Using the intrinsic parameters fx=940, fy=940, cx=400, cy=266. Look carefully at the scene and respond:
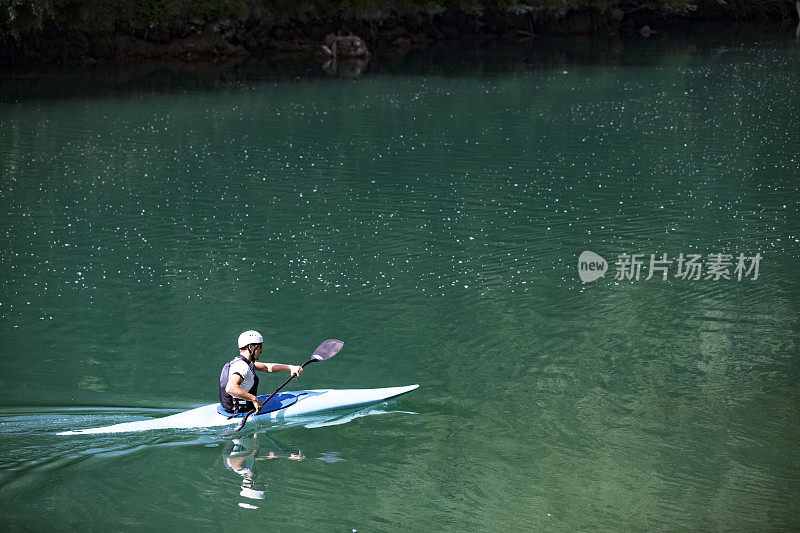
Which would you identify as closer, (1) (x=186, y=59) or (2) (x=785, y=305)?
(2) (x=785, y=305)

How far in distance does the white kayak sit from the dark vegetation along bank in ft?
93.5

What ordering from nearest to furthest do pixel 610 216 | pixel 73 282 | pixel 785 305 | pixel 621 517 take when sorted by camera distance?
pixel 621 517
pixel 785 305
pixel 73 282
pixel 610 216

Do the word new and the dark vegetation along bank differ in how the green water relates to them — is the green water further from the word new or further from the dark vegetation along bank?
the dark vegetation along bank

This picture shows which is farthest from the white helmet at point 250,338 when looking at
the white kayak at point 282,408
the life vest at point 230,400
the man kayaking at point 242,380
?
the white kayak at point 282,408

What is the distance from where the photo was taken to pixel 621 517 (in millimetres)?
8344

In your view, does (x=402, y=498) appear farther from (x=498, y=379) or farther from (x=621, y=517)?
(x=498, y=379)

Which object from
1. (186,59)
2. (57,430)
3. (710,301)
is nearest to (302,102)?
(186,59)

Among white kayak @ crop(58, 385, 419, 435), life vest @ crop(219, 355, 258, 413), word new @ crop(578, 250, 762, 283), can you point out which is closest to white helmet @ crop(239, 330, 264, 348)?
life vest @ crop(219, 355, 258, 413)

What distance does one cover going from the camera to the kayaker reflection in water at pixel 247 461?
349 inches

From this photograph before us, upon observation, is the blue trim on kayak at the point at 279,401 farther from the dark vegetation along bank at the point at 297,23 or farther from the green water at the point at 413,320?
the dark vegetation along bank at the point at 297,23

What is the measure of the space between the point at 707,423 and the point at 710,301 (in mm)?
3767

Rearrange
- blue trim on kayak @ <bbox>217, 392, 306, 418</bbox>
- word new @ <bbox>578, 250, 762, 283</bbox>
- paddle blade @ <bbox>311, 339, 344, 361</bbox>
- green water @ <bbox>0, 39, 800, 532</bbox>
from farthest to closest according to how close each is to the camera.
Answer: word new @ <bbox>578, 250, 762, 283</bbox>
paddle blade @ <bbox>311, 339, 344, 361</bbox>
blue trim on kayak @ <bbox>217, 392, 306, 418</bbox>
green water @ <bbox>0, 39, 800, 532</bbox>

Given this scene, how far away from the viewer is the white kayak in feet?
31.9

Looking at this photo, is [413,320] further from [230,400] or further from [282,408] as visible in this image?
[230,400]
